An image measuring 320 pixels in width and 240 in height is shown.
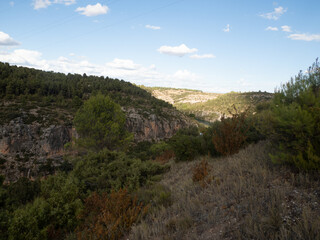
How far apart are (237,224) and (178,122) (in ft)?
176

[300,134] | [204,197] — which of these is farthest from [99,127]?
[300,134]

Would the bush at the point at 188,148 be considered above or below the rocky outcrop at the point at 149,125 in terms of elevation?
above

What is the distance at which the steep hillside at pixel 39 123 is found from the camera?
23.5 m

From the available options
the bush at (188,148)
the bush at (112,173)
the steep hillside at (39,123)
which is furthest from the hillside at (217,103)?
the bush at (112,173)

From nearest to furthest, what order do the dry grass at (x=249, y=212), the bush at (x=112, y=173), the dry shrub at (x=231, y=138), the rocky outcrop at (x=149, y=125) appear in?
1. the dry grass at (x=249, y=212)
2. the bush at (x=112, y=173)
3. the dry shrub at (x=231, y=138)
4. the rocky outcrop at (x=149, y=125)

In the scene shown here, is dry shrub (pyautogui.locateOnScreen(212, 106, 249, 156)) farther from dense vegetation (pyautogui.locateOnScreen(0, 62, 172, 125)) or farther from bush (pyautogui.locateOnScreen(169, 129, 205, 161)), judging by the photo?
dense vegetation (pyautogui.locateOnScreen(0, 62, 172, 125))

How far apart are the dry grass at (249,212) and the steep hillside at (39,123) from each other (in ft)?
77.6

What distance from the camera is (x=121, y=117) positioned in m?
22.2

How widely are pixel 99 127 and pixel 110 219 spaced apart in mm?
16887


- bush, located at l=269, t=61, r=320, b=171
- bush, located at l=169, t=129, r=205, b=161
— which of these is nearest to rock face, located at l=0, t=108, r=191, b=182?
bush, located at l=169, t=129, r=205, b=161

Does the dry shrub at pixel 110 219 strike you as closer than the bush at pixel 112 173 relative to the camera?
Yes

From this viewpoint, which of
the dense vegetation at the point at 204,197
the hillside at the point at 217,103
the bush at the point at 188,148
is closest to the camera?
the dense vegetation at the point at 204,197

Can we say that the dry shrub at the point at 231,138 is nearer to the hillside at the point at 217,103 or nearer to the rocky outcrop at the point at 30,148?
the rocky outcrop at the point at 30,148

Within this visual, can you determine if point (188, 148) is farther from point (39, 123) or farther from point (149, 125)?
point (149, 125)
